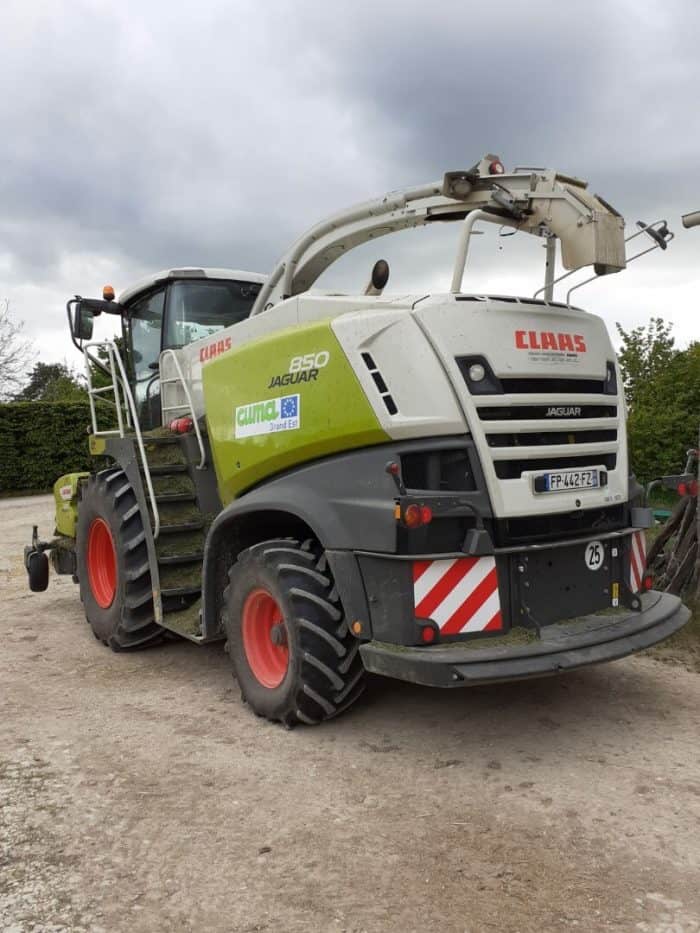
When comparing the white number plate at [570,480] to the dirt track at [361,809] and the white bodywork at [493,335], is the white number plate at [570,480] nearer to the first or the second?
the white bodywork at [493,335]

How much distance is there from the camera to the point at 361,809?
10.9 ft

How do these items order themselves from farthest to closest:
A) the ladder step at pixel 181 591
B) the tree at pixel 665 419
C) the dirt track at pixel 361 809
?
the tree at pixel 665 419 → the ladder step at pixel 181 591 → the dirt track at pixel 361 809

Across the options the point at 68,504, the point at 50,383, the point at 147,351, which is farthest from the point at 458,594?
the point at 50,383

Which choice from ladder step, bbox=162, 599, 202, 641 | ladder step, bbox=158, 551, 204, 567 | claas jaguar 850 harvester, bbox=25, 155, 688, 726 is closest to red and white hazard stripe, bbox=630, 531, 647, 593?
claas jaguar 850 harvester, bbox=25, 155, 688, 726

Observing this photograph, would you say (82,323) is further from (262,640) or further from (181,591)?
(262,640)

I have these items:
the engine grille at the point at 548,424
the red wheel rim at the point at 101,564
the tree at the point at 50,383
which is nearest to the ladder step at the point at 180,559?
the red wheel rim at the point at 101,564

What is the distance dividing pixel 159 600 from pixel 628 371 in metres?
6.49

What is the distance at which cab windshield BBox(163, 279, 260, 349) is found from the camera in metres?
6.03

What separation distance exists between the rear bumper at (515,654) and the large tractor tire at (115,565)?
223cm

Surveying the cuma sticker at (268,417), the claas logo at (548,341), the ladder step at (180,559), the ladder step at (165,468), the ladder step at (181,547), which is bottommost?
the ladder step at (180,559)

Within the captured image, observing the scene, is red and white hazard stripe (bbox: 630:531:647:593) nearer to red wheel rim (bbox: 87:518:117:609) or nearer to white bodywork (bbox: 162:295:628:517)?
white bodywork (bbox: 162:295:628:517)

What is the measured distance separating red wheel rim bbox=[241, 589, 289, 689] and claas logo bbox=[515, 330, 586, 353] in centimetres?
181

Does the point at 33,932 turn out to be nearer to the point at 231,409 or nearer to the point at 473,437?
the point at 473,437

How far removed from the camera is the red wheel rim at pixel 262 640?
436cm
